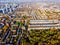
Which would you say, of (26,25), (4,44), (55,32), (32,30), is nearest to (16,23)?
(26,25)

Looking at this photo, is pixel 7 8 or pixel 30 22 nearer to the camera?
pixel 30 22

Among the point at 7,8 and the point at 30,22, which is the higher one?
the point at 7,8

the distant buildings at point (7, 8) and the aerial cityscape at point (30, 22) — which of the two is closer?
the aerial cityscape at point (30, 22)

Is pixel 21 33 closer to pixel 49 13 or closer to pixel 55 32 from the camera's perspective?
pixel 55 32

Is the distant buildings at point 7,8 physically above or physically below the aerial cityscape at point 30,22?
above

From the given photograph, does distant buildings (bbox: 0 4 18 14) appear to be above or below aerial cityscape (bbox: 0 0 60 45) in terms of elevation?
above

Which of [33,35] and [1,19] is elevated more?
[1,19]

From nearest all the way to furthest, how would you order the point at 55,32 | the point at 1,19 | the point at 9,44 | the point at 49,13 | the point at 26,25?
the point at 9,44 → the point at 55,32 → the point at 26,25 → the point at 1,19 → the point at 49,13

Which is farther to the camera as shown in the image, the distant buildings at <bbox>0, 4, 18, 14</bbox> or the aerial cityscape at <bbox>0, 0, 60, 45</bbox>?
the distant buildings at <bbox>0, 4, 18, 14</bbox>
